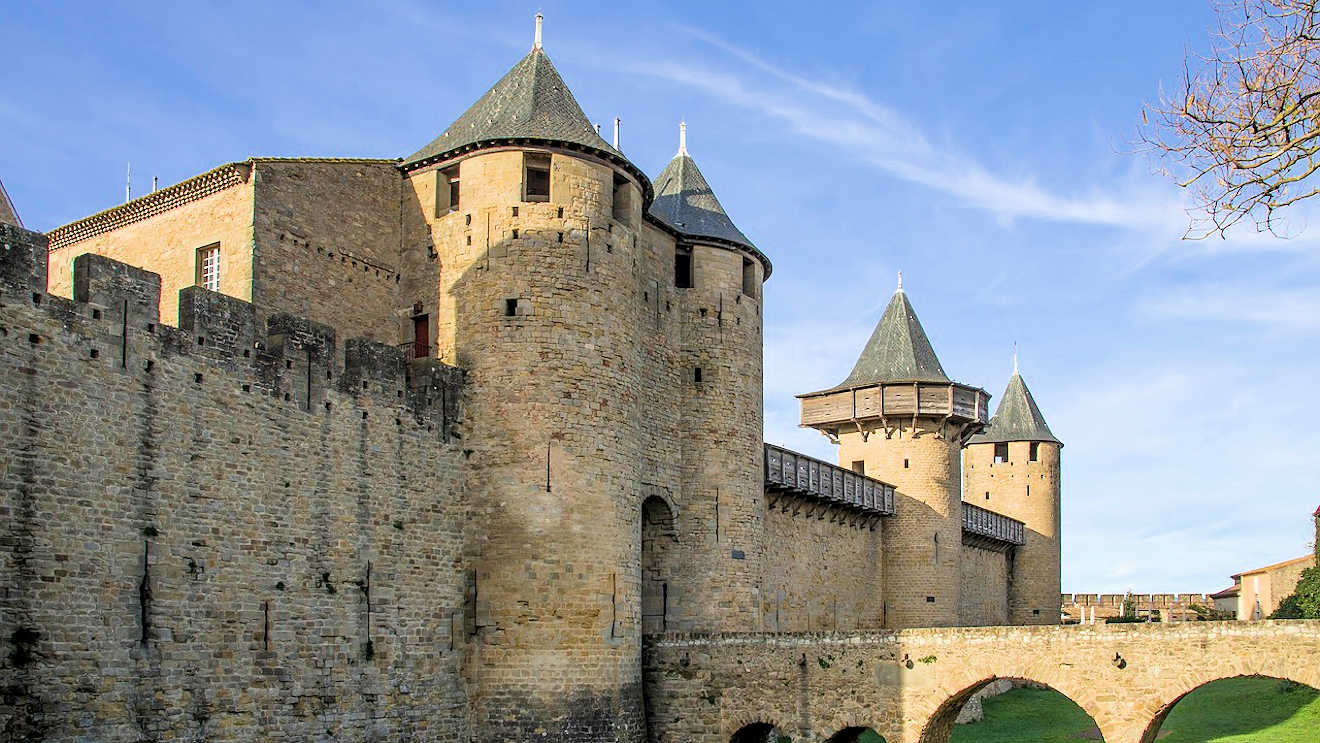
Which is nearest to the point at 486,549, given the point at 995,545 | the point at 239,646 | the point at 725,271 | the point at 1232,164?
the point at 239,646

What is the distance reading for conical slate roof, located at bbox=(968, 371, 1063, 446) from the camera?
4922 cm

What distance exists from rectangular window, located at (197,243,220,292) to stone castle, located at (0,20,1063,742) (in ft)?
0.16

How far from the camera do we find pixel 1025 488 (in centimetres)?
4912

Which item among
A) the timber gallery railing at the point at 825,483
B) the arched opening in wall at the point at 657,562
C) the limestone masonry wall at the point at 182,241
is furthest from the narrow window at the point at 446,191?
the timber gallery railing at the point at 825,483

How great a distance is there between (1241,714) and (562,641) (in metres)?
21.3

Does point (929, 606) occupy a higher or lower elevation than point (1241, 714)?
higher

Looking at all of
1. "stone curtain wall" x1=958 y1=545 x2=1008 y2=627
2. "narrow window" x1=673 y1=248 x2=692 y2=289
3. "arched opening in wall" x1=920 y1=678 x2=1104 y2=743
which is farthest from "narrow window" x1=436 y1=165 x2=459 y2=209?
"stone curtain wall" x1=958 y1=545 x2=1008 y2=627

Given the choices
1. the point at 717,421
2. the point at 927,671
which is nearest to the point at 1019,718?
the point at 717,421

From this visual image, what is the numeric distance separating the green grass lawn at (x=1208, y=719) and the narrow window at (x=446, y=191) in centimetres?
1889

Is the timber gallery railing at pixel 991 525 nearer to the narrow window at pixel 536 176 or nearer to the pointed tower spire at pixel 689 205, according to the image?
the pointed tower spire at pixel 689 205

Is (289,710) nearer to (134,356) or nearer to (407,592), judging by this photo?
(407,592)

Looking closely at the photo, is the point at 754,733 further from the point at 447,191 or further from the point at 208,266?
the point at 208,266

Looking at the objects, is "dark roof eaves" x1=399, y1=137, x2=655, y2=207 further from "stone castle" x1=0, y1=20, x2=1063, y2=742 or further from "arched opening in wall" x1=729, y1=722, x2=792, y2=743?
"arched opening in wall" x1=729, y1=722, x2=792, y2=743

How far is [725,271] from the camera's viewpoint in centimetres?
2761
